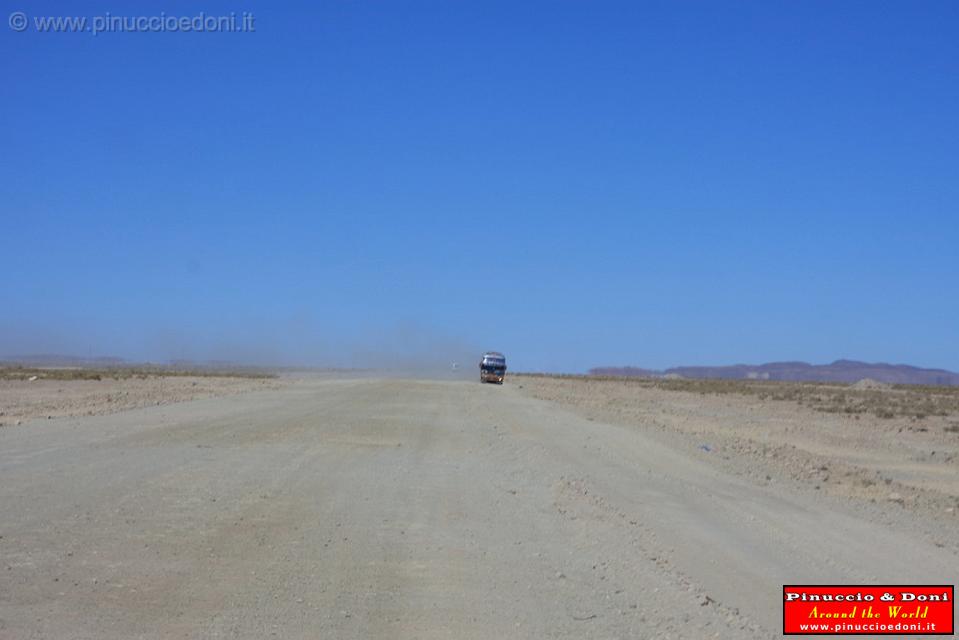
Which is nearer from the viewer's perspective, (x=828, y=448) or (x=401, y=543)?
(x=401, y=543)

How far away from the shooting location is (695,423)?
39094 mm

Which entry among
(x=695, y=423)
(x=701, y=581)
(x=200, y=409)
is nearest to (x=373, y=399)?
(x=200, y=409)

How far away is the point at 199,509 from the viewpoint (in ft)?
42.7

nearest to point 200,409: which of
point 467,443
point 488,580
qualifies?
point 467,443

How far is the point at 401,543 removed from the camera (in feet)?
37.2

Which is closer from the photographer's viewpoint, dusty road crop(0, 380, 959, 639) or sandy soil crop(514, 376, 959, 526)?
dusty road crop(0, 380, 959, 639)

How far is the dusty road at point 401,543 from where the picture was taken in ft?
28.0

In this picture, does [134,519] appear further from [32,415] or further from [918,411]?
[918,411]

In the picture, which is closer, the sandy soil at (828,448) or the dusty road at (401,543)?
the dusty road at (401,543)

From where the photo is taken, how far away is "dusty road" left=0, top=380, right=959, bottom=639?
8.55m

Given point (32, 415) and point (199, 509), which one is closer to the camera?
point (199, 509)

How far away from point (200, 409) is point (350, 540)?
74.2ft

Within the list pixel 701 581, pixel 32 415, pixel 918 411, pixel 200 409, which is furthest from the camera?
A: pixel 918 411

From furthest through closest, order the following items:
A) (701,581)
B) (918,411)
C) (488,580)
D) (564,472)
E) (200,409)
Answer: (918,411)
(200,409)
(564,472)
(701,581)
(488,580)
